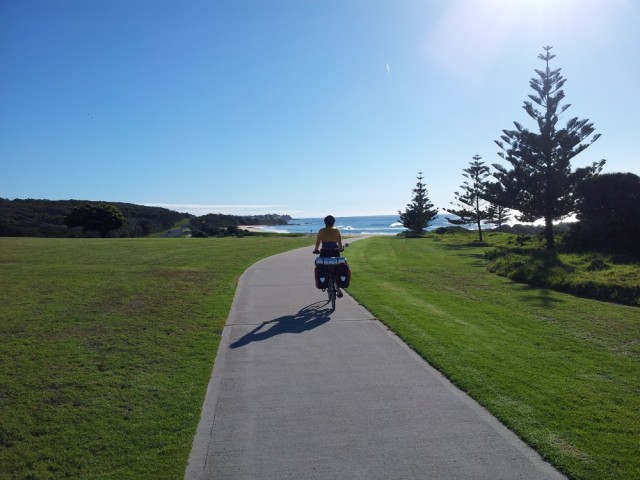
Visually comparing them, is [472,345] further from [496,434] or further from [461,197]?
[461,197]

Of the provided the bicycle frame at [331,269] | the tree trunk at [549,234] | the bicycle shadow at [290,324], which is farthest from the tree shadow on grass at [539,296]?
the tree trunk at [549,234]

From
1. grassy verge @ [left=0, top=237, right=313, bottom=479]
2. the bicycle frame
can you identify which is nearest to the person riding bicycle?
the bicycle frame

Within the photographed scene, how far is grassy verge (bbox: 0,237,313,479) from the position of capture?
3559mm

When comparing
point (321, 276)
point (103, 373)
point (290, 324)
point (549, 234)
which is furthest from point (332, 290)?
point (549, 234)

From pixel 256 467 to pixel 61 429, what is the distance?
177cm

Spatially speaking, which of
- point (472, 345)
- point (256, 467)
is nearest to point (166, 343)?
point (256, 467)

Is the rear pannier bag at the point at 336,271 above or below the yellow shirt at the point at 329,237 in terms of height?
below

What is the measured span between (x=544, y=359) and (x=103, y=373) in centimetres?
515

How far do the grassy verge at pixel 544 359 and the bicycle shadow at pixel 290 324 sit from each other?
1032mm

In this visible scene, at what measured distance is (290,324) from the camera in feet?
25.7

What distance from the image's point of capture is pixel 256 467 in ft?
11.2

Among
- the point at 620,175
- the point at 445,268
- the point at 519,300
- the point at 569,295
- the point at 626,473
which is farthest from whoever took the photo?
the point at 620,175

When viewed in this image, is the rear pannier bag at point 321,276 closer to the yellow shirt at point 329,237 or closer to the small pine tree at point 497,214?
the yellow shirt at point 329,237

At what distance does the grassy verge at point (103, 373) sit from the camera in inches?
140
